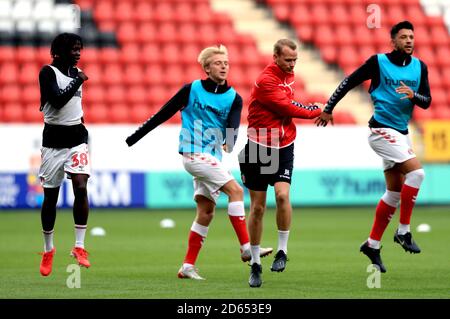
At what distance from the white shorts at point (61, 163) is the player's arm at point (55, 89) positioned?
18.1 inches

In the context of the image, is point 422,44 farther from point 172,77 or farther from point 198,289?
point 198,289

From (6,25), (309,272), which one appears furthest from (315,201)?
(309,272)

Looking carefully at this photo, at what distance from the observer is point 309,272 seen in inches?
403

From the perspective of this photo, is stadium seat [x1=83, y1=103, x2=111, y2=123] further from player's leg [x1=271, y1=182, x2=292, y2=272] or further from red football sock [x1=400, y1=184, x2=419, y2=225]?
player's leg [x1=271, y1=182, x2=292, y2=272]

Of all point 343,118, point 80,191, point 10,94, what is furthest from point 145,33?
point 80,191

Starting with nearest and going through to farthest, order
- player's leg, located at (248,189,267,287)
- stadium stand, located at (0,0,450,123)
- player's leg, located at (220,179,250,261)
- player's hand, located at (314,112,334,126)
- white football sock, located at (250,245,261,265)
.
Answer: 1. white football sock, located at (250,245,261,265)
2. player's leg, located at (248,189,267,287)
3. player's leg, located at (220,179,250,261)
4. player's hand, located at (314,112,334,126)
5. stadium stand, located at (0,0,450,123)

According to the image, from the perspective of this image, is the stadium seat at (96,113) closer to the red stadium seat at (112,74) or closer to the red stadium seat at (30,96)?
the red stadium seat at (112,74)

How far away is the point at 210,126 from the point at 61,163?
1.48 m

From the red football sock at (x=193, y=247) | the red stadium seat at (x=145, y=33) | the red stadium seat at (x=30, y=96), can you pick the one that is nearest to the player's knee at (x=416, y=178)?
the red football sock at (x=193, y=247)

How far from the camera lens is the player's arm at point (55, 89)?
9641 millimetres

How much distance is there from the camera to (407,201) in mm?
10086

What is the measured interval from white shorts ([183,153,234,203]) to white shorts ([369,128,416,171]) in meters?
1.59

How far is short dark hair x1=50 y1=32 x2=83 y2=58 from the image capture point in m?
9.81

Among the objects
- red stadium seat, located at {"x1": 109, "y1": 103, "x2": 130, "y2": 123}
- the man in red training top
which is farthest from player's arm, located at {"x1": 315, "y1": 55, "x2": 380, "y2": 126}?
red stadium seat, located at {"x1": 109, "y1": 103, "x2": 130, "y2": 123}
